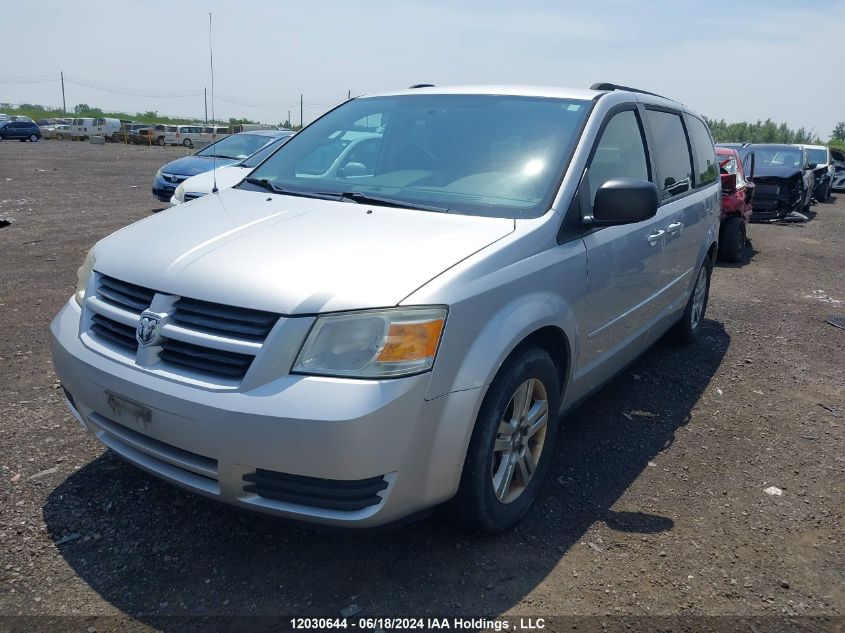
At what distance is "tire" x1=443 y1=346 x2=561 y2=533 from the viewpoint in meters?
2.76

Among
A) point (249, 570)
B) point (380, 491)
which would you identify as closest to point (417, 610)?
point (380, 491)

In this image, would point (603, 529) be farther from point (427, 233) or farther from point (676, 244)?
point (676, 244)

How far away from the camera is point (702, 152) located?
223 inches

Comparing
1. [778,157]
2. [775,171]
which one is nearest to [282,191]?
[775,171]

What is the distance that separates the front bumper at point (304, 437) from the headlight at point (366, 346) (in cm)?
4

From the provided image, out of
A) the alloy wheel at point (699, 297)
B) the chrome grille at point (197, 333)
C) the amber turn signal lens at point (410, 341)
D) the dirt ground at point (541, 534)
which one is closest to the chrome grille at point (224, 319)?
the chrome grille at point (197, 333)

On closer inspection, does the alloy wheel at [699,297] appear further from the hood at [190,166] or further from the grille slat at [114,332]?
the hood at [190,166]

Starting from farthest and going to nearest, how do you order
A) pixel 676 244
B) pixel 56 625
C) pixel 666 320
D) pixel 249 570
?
pixel 666 320
pixel 676 244
pixel 249 570
pixel 56 625

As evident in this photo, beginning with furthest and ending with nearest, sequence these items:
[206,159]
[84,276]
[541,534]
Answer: [206,159] → [84,276] → [541,534]

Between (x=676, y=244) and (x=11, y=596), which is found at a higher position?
(x=676, y=244)

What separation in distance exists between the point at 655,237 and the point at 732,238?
6451 millimetres

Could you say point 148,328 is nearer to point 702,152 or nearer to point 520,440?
point 520,440

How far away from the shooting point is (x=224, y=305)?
2518 mm

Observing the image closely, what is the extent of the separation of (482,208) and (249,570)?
1.78 metres
